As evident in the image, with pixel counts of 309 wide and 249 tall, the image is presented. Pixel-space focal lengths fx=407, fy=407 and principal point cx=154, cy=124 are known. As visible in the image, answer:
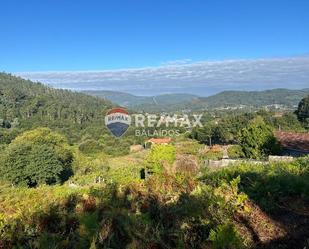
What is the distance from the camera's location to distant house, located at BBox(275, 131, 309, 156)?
82.1 ft

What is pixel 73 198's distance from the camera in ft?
17.6

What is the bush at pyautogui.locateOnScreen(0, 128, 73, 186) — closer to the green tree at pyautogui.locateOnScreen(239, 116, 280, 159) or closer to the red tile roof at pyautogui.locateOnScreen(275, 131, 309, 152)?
the green tree at pyautogui.locateOnScreen(239, 116, 280, 159)

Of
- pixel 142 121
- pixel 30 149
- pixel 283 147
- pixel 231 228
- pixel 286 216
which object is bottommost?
pixel 142 121

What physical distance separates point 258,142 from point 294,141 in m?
2.86

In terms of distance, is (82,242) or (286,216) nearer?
(82,242)

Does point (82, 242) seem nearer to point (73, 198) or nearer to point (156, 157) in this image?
point (73, 198)

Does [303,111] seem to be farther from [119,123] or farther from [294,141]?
[294,141]

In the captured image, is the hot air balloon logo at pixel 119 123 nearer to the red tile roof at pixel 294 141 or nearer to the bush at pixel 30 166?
the bush at pixel 30 166

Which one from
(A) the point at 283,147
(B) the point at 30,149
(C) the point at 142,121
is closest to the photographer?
(A) the point at 283,147

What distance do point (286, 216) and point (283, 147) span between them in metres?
22.8

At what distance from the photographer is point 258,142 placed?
29.5 meters

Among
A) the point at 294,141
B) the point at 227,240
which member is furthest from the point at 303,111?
the point at 227,240

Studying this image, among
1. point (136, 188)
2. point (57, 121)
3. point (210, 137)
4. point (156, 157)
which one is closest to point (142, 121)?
point (57, 121)

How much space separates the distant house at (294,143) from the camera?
2502cm
